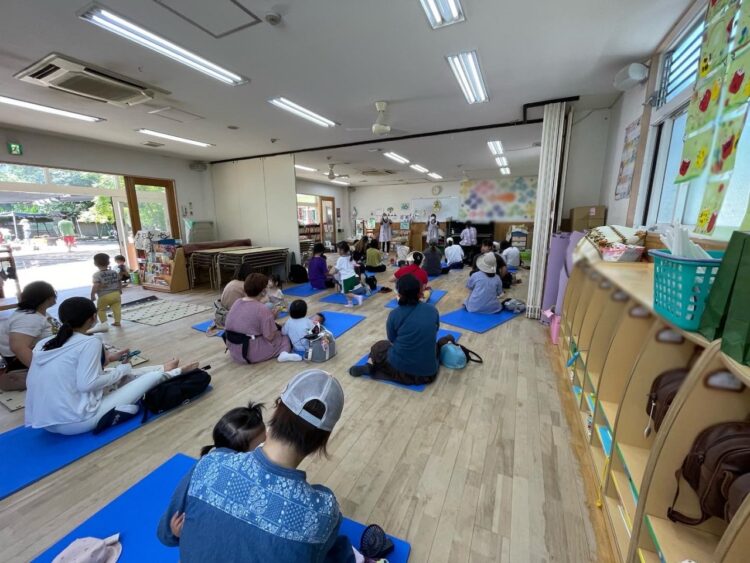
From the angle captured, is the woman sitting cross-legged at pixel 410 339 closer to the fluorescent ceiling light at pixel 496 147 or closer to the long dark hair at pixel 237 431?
the long dark hair at pixel 237 431

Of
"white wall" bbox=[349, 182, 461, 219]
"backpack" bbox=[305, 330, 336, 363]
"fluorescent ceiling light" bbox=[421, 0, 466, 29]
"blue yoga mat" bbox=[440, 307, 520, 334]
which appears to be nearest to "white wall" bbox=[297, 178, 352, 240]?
"white wall" bbox=[349, 182, 461, 219]

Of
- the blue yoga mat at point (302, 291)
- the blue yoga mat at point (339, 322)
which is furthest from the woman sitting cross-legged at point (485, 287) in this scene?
the blue yoga mat at point (302, 291)

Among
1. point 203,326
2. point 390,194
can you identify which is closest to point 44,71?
point 203,326

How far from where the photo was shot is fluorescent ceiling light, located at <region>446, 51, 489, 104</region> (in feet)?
9.32

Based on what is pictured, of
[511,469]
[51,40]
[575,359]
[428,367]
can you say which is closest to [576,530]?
[511,469]

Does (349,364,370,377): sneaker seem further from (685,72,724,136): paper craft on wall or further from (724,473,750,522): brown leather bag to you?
(685,72,724,136): paper craft on wall

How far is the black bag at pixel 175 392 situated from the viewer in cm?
231

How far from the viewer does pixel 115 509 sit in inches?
62.0

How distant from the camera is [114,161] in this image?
6.10 m

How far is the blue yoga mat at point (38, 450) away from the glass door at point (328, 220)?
35.7 feet

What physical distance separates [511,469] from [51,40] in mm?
4776

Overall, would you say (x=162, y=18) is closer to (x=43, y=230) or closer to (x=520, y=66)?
(x=520, y=66)

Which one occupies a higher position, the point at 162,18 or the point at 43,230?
the point at 162,18

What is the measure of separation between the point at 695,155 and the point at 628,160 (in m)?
1.87
